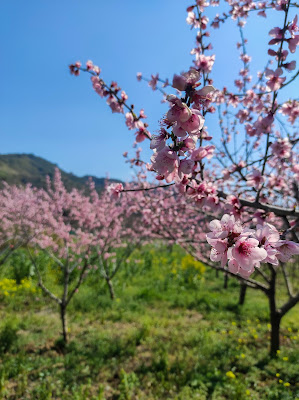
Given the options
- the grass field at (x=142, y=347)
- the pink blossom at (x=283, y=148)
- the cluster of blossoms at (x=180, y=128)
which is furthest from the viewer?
the grass field at (x=142, y=347)

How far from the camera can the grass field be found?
11.8 ft

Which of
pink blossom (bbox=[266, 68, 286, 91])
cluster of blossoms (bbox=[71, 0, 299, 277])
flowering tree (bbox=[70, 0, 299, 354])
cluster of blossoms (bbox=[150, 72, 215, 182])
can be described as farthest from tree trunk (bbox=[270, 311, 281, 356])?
cluster of blossoms (bbox=[150, 72, 215, 182])

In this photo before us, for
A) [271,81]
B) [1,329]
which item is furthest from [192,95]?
[1,329]

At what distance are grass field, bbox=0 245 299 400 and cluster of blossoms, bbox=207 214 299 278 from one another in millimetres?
3245

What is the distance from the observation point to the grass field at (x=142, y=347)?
3582mm

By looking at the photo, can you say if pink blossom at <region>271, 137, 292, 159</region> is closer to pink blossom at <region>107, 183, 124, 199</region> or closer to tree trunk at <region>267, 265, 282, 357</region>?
pink blossom at <region>107, 183, 124, 199</region>

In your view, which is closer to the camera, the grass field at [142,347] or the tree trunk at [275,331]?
the grass field at [142,347]

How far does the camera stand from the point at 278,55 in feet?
7.61

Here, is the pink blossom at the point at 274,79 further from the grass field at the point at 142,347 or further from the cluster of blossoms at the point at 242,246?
the grass field at the point at 142,347

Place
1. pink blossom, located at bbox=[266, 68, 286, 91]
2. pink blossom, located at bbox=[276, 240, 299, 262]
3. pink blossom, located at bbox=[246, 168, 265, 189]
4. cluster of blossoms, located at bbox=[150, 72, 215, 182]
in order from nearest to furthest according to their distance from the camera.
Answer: cluster of blossoms, located at bbox=[150, 72, 215, 182] → pink blossom, located at bbox=[276, 240, 299, 262] → pink blossom, located at bbox=[266, 68, 286, 91] → pink blossom, located at bbox=[246, 168, 265, 189]

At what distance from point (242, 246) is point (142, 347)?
4.72 m

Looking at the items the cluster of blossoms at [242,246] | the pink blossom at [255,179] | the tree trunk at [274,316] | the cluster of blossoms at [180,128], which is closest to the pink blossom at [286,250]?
the cluster of blossoms at [242,246]

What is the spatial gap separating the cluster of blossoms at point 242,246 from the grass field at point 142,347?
3.24 meters

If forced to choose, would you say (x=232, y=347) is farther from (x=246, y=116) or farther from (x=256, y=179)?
(x=246, y=116)
